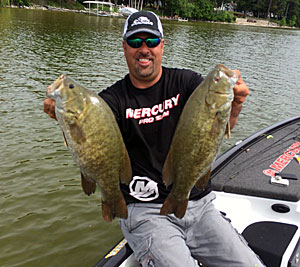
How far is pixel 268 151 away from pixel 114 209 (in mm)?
3902

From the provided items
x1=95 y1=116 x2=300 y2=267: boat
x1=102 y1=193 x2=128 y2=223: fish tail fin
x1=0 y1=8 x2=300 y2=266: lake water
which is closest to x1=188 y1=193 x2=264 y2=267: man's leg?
x1=95 y1=116 x2=300 y2=267: boat

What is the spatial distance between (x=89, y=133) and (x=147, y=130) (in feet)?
3.08

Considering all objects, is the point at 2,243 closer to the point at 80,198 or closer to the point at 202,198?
the point at 80,198

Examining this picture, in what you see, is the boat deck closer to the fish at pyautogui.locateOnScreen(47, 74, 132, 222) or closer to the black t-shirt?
the black t-shirt

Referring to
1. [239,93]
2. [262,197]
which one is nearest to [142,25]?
[239,93]

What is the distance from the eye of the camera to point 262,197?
→ 171 inches

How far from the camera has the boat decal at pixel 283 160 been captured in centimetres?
501

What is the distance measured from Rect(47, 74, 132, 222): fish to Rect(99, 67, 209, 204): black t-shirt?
545mm

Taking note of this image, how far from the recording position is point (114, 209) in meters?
2.75

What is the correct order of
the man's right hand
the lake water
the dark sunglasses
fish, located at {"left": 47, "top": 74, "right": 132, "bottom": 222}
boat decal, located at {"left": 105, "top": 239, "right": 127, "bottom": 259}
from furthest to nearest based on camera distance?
the lake water → boat decal, located at {"left": 105, "top": 239, "right": 127, "bottom": 259} → the dark sunglasses → the man's right hand → fish, located at {"left": 47, "top": 74, "right": 132, "bottom": 222}

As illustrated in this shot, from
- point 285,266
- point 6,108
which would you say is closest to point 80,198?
point 285,266

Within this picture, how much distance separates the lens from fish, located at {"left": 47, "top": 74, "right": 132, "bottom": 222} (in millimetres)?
2295

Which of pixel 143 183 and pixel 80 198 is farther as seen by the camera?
pixel 80 198

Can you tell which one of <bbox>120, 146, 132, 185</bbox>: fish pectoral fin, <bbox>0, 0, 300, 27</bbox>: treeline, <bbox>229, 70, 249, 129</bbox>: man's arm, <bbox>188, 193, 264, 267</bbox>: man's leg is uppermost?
<bbox>0, 0, 300, 27</bbox>: treeline
